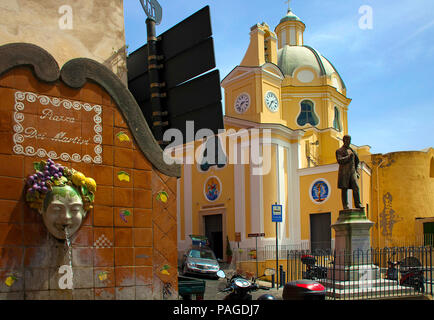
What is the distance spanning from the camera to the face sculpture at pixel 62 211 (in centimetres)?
686

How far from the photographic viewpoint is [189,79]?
855 cm

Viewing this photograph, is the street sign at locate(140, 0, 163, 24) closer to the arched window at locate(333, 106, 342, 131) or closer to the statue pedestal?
the statue pedestal

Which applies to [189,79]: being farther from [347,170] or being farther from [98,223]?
[347,170]

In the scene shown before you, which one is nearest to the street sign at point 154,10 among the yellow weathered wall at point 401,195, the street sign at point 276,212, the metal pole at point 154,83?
the metal pole at point 154,83

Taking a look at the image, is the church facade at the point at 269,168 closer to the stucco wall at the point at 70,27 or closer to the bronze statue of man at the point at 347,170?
the bronze statue of man at the point at 347,170

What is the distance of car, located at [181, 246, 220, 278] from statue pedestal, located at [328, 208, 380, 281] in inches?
264

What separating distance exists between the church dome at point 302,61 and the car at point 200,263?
17657 millimetres

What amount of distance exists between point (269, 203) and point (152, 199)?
64.7ft

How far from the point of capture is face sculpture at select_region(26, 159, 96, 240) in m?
6.86

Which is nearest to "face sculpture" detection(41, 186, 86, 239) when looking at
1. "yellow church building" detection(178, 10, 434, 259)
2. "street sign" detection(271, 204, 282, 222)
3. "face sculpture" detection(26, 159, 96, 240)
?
"face sculpture" detection(26, 159, 96, 240)

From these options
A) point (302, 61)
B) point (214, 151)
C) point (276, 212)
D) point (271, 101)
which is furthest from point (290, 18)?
point (214, 151)

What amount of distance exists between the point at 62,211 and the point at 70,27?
141 inches
